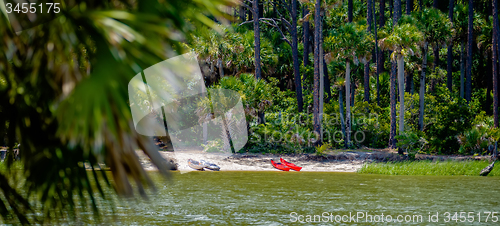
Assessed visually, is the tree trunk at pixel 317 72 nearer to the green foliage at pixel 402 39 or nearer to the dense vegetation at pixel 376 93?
the dense vegetation at pixel 376 93

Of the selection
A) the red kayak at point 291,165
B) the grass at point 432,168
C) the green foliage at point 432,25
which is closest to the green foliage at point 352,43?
the green foliage at point 432,25

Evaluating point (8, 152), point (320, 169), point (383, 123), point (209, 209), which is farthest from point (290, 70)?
point (8, 152)

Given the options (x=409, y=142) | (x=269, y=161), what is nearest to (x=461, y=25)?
(x=409, y=142)

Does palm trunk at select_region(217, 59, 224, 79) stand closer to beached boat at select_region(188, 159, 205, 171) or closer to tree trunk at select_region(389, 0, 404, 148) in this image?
beached boat at select_region(188, 159, 205, 171)

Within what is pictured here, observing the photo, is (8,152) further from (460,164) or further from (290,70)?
(290,70)

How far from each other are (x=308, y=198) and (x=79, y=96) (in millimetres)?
14104

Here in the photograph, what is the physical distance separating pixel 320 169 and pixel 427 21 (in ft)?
38.7

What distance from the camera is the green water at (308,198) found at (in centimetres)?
1180

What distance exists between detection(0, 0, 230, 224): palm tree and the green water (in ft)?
26.9

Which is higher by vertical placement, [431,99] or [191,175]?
[431,99]

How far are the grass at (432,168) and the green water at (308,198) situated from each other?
983 millimetres

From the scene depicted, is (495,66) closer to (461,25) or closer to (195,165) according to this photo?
(461,25)

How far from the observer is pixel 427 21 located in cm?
2642

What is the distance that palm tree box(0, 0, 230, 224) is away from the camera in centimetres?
101
